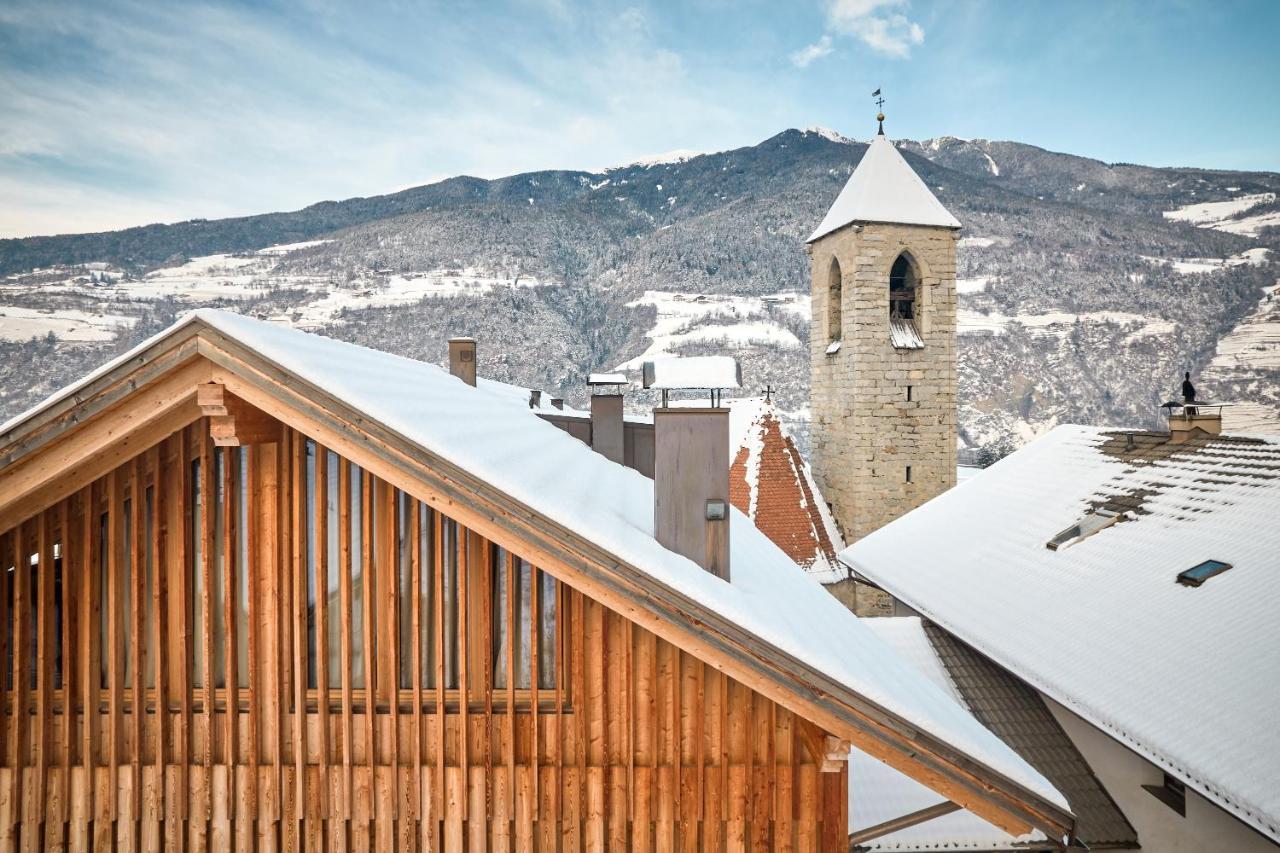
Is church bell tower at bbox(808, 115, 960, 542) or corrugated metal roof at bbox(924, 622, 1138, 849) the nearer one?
corrugated metal roof at bbox(924, 622, 1138, 849)

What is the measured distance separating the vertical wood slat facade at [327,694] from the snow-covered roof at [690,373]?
56.1 inches

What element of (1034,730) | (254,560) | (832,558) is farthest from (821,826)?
(832,558)

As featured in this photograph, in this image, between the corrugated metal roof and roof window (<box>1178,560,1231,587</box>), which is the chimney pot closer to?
the corrugated metal roof

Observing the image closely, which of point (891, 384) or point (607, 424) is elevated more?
point (891, 384)

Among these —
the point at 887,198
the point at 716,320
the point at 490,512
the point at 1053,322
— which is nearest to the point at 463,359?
the point at 490,512

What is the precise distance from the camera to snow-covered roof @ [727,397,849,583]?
1623 centimetres

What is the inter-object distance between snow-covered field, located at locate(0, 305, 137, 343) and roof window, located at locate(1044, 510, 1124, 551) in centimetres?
8204

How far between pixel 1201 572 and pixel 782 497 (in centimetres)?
1034

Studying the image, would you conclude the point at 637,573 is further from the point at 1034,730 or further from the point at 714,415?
the point at 1034,730

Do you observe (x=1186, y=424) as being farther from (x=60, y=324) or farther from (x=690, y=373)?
(x=60, y=324)

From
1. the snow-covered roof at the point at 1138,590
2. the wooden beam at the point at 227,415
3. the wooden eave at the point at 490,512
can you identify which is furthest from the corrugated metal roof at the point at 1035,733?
the wooden beam at the point at 227,415

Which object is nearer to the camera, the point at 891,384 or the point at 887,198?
the point at 891,384

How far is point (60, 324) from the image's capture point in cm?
6744

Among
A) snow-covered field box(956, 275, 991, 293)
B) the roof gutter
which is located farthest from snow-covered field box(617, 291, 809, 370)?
the roof gutter
